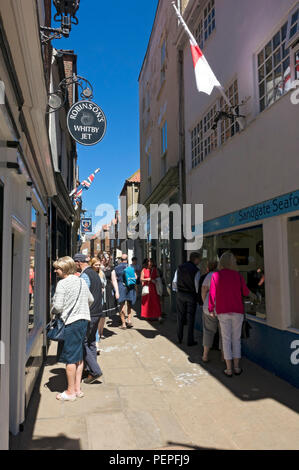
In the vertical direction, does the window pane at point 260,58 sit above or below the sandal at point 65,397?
above

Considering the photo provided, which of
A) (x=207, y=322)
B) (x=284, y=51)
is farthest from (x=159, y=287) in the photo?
(x=284, y=51)

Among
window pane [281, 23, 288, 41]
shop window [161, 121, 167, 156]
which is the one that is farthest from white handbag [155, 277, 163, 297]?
window pane [281, 23, 288, 41]

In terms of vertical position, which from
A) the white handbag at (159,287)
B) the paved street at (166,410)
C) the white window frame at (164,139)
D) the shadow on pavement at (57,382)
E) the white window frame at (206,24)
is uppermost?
the white window frame at (206,24)

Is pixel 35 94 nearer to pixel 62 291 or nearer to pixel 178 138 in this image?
pixel 62 291

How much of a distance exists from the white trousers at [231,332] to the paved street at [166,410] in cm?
37

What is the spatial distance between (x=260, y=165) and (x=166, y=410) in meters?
3.94

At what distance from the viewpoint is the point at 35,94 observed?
3910 millimetres

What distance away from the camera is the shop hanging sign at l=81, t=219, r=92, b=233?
27938 millimetres

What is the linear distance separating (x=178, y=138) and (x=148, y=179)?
6575 mm

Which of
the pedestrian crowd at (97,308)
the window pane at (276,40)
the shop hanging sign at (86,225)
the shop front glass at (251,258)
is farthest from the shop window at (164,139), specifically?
the shop hanging sign at (86,225)

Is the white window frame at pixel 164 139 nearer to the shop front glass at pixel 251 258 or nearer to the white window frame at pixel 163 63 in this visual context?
the white window frame at pixel 163 63

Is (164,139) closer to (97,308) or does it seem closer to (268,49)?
(268,49)

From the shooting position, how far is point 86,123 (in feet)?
23.0

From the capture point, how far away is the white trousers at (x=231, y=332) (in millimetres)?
5293
